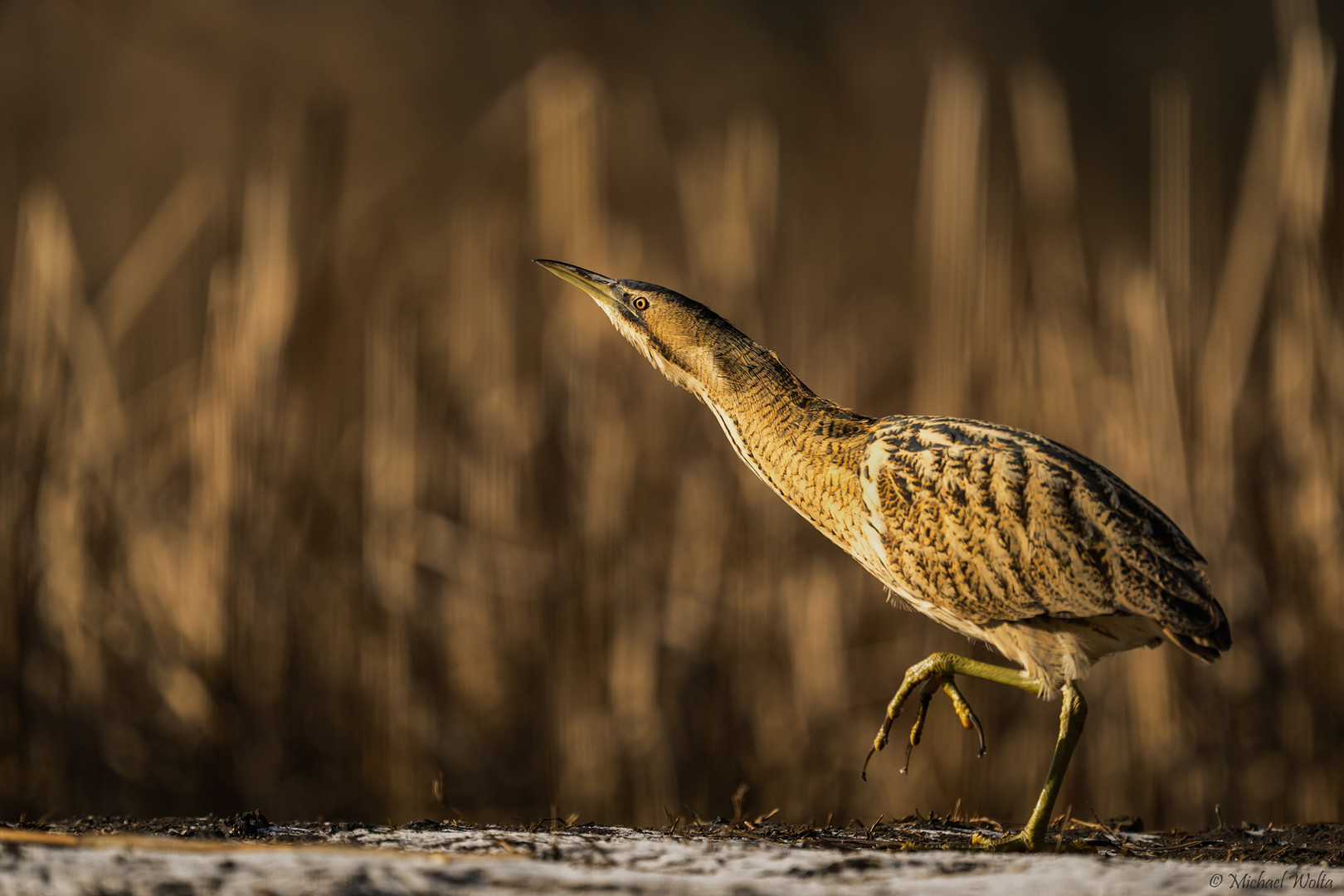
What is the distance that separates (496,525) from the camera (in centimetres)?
379

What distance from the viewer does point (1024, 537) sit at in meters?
2.04

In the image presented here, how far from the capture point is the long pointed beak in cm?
254

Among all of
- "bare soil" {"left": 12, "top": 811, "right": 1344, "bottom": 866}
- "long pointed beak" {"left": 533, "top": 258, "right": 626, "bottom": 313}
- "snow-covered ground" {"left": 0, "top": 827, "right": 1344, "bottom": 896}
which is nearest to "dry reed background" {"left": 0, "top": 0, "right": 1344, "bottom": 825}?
"long pointed beak" {"left": 533, "top": 258, "right": 626, "bottom": 313}

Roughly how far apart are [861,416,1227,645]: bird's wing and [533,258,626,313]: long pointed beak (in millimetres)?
721

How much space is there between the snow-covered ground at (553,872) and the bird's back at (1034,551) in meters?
0.52

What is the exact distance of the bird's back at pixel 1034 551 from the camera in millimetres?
2008

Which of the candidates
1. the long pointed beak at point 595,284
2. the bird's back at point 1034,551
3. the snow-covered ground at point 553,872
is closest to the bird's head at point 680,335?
the long pointed beak at point 595,284

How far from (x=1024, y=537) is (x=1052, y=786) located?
0.42 meters

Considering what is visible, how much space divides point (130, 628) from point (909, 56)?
301 inches

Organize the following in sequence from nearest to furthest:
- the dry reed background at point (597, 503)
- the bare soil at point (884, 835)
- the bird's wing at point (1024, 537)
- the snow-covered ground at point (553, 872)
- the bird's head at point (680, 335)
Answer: the snow-covered ground at point (553, 872)
the bare soil at point (884, 835)
the bird's wing at point (1024, 537)
the bird's head at point (680, 335)
the dry reed background at point (597, 503)

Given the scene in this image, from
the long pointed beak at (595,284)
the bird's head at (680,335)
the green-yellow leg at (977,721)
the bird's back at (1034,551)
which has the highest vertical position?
the long pointed beak at (595,284)

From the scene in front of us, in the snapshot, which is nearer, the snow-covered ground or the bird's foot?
the snow-covered ground

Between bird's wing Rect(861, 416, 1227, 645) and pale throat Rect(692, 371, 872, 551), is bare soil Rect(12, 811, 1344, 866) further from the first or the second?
pale throat Rect(692, 371, 872, 551)

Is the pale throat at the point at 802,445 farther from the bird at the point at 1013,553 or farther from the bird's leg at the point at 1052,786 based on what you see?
the bird's leg at the point at 1052,786
